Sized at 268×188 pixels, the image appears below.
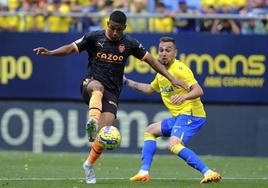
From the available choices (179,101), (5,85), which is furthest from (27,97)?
(179,101)

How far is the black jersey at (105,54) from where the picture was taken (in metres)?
12.4

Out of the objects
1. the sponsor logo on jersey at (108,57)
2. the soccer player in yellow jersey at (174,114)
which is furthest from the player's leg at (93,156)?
the soccer player in yellow jersey at (174,114)

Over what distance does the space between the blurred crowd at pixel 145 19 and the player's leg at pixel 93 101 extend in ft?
28.4

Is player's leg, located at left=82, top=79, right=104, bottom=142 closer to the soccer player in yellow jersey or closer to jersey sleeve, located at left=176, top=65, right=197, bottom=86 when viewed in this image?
the soccer player in yellow jersey

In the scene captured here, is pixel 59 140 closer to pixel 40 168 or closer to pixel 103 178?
pixel 40 168

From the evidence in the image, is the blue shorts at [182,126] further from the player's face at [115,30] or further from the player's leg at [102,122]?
the player's face at [115,30]

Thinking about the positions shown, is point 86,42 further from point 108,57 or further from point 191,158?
point 191,158

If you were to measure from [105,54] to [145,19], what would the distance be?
28.9 feet

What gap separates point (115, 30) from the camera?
40.1 ft

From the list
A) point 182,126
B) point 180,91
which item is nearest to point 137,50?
point 180,91

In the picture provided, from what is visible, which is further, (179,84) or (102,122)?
(179,84)

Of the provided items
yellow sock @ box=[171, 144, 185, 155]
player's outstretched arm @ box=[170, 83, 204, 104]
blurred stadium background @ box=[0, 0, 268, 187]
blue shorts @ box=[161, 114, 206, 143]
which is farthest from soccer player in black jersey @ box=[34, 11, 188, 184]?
blurred stadium background @ box=[0, 0, 268, 187]

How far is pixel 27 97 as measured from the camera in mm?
21391

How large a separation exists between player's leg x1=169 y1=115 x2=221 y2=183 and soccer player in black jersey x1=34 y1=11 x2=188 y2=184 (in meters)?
0.74
